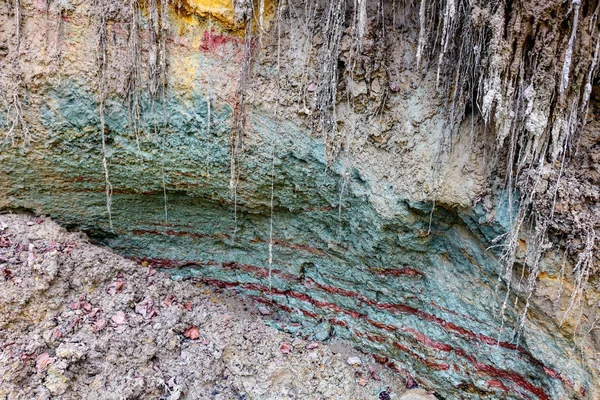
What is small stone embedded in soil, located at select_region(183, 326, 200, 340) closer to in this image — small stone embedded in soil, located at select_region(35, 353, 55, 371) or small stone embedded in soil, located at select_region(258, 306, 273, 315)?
small stone embedded in soil, located at select_region(258, 306, 273, 315)

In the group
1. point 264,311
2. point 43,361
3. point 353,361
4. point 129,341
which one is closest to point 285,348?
point 264,311

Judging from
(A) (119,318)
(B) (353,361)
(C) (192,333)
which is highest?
(A) (119,318)

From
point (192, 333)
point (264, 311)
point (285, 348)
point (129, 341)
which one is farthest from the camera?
point (264, 311)

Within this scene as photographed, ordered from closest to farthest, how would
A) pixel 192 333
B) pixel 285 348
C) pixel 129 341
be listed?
pixel 129 341
pixel 192 333
pixel 285 348

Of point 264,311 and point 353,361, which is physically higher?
point 264,311

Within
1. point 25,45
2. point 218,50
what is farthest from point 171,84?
point 25,45

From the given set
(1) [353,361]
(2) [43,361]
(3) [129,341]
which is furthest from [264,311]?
(2) [43,361]

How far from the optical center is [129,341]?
2598 millimetres

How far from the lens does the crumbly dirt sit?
2383 millimetres

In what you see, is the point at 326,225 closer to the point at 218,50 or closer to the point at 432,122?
the point at 432,122

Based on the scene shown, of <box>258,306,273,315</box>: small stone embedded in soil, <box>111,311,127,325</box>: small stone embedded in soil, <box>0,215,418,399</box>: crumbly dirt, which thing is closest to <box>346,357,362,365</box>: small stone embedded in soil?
<box>0,215,418,399</box>: crumbly dirt

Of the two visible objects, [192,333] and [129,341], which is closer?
[129,341]

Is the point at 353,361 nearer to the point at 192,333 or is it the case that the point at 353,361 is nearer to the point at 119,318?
the point at 192,333

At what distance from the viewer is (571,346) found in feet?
7.12
